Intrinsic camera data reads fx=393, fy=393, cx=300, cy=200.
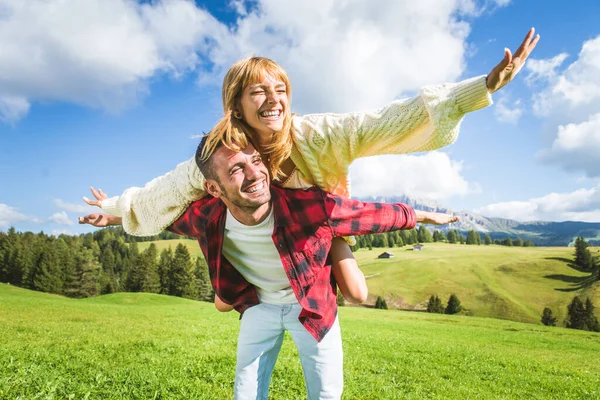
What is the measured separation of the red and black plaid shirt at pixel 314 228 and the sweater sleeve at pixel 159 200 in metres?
0.27

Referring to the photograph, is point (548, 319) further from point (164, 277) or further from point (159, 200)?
point (159, 200)

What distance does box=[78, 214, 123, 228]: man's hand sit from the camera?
365cm

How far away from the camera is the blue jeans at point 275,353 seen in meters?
2.98

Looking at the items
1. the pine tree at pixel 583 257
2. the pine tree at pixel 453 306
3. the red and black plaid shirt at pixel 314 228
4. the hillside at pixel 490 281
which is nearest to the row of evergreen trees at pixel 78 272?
the hillside at pixel 490 281

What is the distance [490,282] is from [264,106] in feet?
299

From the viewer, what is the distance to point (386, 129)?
2.65 metres

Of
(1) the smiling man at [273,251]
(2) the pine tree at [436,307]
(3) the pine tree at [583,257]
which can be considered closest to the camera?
(1) the smiling man at [273,251]

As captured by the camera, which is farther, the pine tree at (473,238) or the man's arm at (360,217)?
the pine tree at (473,238)

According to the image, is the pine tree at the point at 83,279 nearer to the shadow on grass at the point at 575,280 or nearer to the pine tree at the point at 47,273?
the pine tree at the point at 47,273

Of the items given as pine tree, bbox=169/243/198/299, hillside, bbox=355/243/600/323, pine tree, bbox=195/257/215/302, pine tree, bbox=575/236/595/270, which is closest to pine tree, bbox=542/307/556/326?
hillside, bbox=355/243/600/323

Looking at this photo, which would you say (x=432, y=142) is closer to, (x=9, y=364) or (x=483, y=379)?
(x=9, y=364)

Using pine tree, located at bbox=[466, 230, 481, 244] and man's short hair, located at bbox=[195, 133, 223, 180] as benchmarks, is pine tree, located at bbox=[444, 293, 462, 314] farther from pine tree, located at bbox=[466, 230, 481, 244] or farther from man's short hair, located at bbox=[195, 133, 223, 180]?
man's short hair, located at bbox=[195, 133, 223, 180]

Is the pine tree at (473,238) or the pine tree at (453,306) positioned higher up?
the pine tree at (473,238)

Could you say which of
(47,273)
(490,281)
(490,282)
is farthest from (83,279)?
(490,281)
